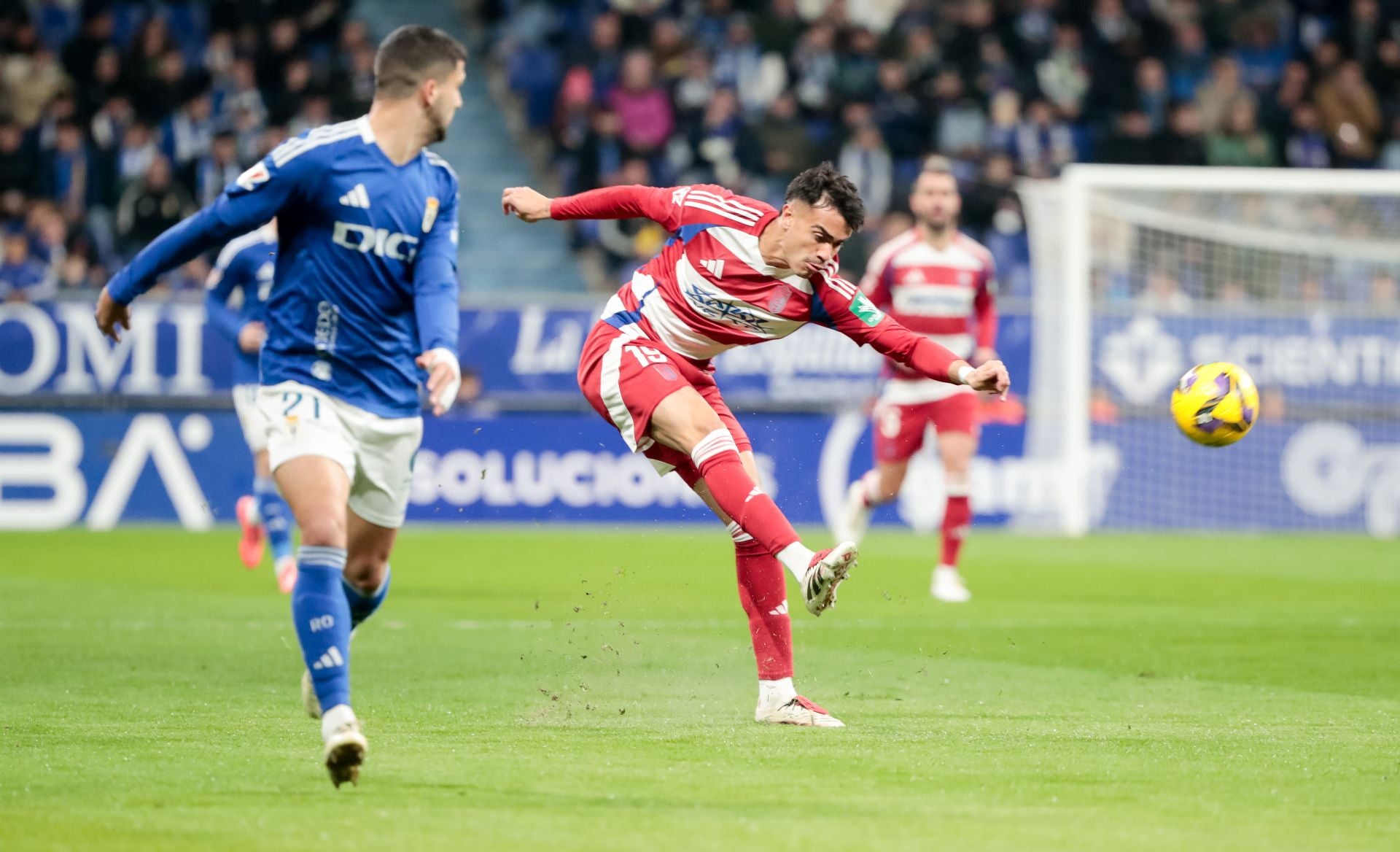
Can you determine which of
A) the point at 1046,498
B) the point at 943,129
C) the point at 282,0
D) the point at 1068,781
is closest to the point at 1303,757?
the point at 1068,781

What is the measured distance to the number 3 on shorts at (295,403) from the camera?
5.81m

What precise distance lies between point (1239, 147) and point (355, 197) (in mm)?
17200

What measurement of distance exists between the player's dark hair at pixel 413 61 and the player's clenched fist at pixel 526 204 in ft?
3.30

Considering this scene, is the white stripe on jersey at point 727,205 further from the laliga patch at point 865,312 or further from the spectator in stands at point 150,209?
the spectator in stands at point 150,209

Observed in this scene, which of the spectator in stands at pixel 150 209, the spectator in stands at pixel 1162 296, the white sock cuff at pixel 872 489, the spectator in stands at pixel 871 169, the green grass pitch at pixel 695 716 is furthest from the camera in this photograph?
the spectator in stands at pixel 871 169

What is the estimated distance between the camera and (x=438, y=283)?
594cm

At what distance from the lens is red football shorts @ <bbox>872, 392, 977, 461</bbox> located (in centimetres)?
1207

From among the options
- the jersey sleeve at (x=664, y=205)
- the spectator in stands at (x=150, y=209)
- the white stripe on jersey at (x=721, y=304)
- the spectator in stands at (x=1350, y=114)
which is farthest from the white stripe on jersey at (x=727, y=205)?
the spectator in stands at (x=1350, y=114)

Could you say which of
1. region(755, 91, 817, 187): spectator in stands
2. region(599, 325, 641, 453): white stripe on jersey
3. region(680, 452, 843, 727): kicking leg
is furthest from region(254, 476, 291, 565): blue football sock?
region(755, 91, 817, 187): spectator in stands

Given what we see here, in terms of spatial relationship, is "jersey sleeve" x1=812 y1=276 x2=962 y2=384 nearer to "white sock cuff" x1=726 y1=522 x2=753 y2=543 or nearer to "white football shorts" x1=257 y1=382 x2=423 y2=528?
"white sock cuff" x1=726 y1=522 x2=753 y2=543

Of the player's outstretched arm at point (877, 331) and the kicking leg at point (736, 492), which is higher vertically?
the player's outstretched arm at point (877, 331)

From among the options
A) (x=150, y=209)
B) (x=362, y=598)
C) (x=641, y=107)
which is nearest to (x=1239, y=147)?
(x=641, y=107)

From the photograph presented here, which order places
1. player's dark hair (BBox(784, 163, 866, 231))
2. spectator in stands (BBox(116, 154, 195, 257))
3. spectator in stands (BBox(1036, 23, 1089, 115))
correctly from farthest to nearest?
spectator in stands (BBox(1036, 23, 1089, 115)) < spectator in stands (BBox(116, 154, 195, 257)) < player's dark hair (BBox(784, 163, 866, 231))

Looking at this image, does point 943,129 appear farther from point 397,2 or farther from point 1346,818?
point 1346,818
